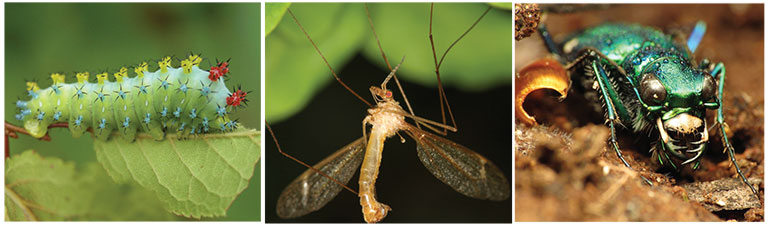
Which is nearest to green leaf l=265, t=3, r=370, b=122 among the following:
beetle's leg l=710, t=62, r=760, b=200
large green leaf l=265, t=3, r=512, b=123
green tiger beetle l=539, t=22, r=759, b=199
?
large green leaf l=265, t=3, r=512, b=123

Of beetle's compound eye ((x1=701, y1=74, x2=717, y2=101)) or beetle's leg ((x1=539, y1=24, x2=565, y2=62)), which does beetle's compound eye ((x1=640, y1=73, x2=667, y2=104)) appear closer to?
beetle's compound eye ((x1=701, y1=74, x2=717, y2=101))

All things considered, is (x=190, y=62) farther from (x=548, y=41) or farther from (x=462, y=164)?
(x=548, y=41)

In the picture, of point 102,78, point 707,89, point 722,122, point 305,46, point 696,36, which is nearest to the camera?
point 707,89

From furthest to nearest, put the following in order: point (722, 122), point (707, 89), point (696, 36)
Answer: point (696, 36), point (722, 122), point (707, 89)

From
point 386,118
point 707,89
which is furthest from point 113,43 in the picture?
point 707,89

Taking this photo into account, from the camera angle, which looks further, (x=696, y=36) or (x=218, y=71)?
(x=696, y=36)

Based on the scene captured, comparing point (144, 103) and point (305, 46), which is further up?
point (305, 46)
